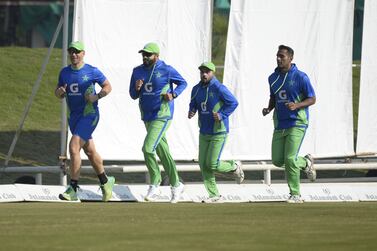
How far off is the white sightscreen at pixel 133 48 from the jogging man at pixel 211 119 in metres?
2.36

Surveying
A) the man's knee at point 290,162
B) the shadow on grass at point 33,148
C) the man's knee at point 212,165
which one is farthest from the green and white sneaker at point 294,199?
the shadow on grass at point 33,148

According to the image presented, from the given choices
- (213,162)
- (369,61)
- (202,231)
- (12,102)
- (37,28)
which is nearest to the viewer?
(202,231)

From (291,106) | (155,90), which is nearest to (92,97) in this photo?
(155,90)

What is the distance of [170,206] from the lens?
707 inches

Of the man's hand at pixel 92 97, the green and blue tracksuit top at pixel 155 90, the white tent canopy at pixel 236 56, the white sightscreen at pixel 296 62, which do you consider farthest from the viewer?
the white sightscreen at pixel 296 62

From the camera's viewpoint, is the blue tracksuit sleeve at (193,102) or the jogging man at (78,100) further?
the blue tracksuit sleeve at (193,102)

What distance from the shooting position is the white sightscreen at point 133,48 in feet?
71.6

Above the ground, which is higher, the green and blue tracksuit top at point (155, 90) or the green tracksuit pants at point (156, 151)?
the green and blue tracksuit top at point (155, 90)

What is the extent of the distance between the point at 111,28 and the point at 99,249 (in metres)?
10.5

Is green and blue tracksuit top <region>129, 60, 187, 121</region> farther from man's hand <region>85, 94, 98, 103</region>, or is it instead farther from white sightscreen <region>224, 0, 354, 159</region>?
white sightscreen <region>224, 0, 354, 159</region>

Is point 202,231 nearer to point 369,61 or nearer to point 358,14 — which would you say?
point 369,61

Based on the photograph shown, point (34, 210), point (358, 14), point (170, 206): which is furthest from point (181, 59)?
point (358, 14)

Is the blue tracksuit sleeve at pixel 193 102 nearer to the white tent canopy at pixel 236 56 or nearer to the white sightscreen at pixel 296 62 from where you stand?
the white tent canopy at pixel 236 56

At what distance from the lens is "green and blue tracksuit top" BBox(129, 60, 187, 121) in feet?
64.5
